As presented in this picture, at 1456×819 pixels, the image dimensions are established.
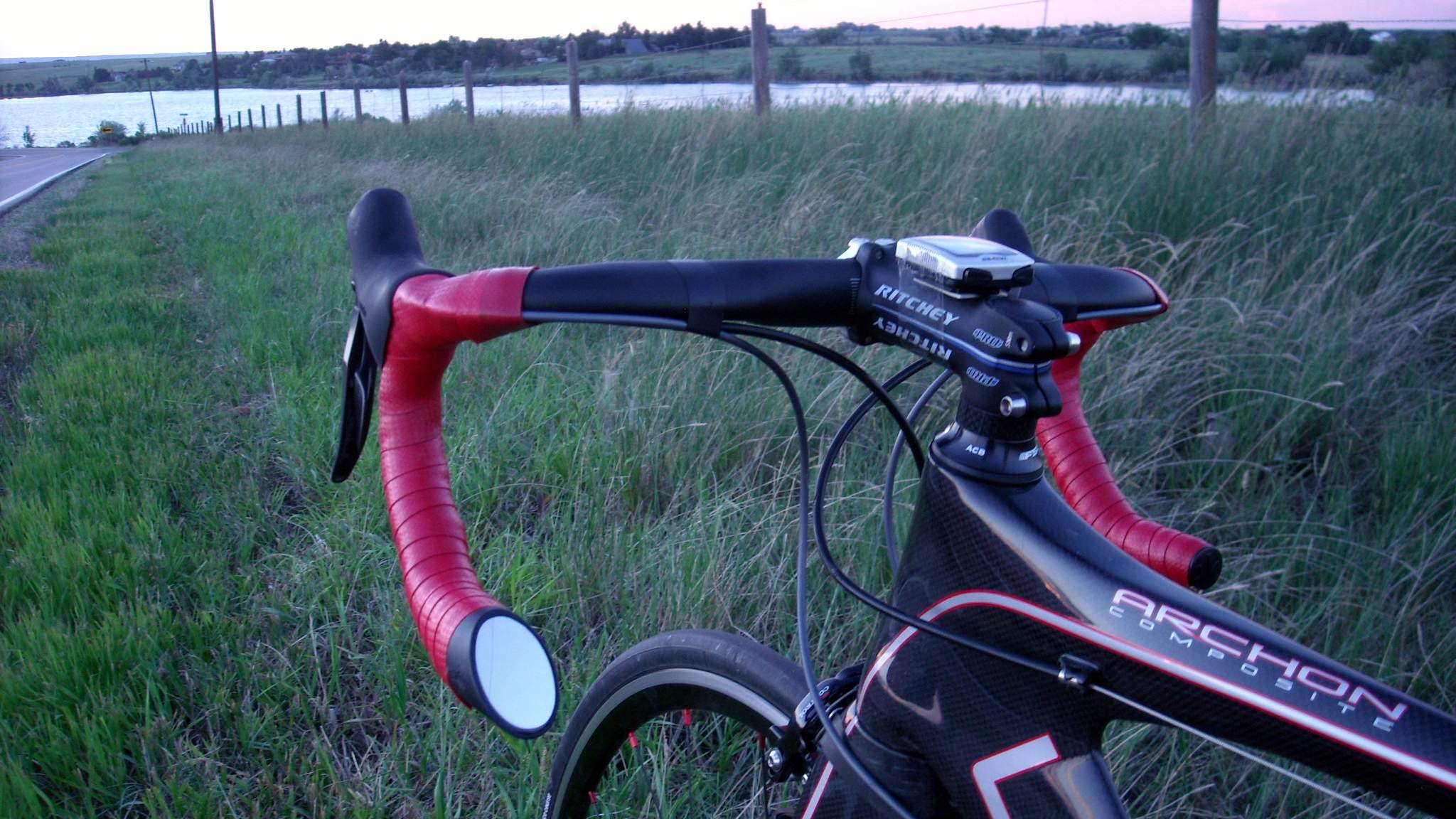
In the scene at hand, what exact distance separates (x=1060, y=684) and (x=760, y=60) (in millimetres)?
8296

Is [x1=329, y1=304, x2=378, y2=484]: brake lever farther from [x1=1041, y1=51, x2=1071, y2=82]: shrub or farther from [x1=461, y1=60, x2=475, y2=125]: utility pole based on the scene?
[x1=461, y1=60, x2=475, y2=125]: utility pole

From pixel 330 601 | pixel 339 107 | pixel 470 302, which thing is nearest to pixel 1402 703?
pixel 470 302

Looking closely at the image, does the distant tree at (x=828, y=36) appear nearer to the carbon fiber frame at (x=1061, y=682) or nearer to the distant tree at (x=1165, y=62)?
the distant tree at (x=1165, y=62)

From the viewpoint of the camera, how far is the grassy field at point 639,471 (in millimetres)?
1917

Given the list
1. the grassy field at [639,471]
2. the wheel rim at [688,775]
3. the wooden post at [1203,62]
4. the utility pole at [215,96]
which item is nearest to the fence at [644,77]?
the wooden post at [1203,62]

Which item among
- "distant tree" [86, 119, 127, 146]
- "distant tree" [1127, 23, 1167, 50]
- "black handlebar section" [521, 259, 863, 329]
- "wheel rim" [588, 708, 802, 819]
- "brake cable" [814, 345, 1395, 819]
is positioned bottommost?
"wheel rim" [588, 708, 802, 819]

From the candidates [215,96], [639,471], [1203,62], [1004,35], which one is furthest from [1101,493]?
[215,96]

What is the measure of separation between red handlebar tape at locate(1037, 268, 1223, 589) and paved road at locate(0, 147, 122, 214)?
14.2 metres

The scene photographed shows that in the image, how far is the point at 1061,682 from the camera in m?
0.67

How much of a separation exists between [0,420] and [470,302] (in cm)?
Result: 404

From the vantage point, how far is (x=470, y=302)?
69 cm

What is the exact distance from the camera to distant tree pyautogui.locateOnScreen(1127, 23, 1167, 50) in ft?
24.3

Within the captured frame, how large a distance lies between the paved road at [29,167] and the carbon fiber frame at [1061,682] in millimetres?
14201

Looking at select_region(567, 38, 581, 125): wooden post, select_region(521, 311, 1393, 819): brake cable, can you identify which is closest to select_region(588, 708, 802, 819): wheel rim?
select_region(521, 311, 1393, 819): brake cable
